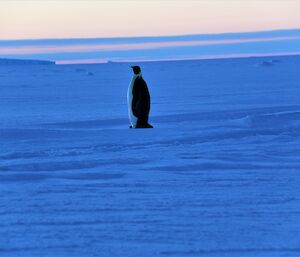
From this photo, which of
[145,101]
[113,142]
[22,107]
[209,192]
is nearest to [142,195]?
[209,192]

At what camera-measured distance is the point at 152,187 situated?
4664mm

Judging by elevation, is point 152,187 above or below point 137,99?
below

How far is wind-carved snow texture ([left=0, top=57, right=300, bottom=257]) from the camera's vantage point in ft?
10.7

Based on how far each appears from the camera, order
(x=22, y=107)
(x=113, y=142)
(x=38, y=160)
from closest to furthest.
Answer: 1. (x=38, y=160)
2. (x=113, y=142)
3. (x=22, y=107)

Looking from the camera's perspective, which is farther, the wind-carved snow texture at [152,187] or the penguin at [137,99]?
the penguin at [137,99]

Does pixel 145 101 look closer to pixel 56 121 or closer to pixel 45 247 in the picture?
pixel 56 121

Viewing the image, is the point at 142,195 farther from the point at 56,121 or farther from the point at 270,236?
the point at 56,121

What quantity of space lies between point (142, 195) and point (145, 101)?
5014 millimetres

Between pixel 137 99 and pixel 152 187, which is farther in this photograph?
pixel 137 99

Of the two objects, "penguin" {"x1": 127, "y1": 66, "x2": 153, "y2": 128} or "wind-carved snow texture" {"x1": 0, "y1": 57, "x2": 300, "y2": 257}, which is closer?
"wind-carved snow texture" {"x1": 0, "y1": 57, "x2": 300, "y2": 257}

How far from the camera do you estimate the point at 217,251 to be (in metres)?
3.13

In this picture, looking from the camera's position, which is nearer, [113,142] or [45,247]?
[45,247]

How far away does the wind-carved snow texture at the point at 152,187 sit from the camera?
3273 millimetres

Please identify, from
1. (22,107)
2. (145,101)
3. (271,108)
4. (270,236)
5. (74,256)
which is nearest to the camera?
(74,256)
